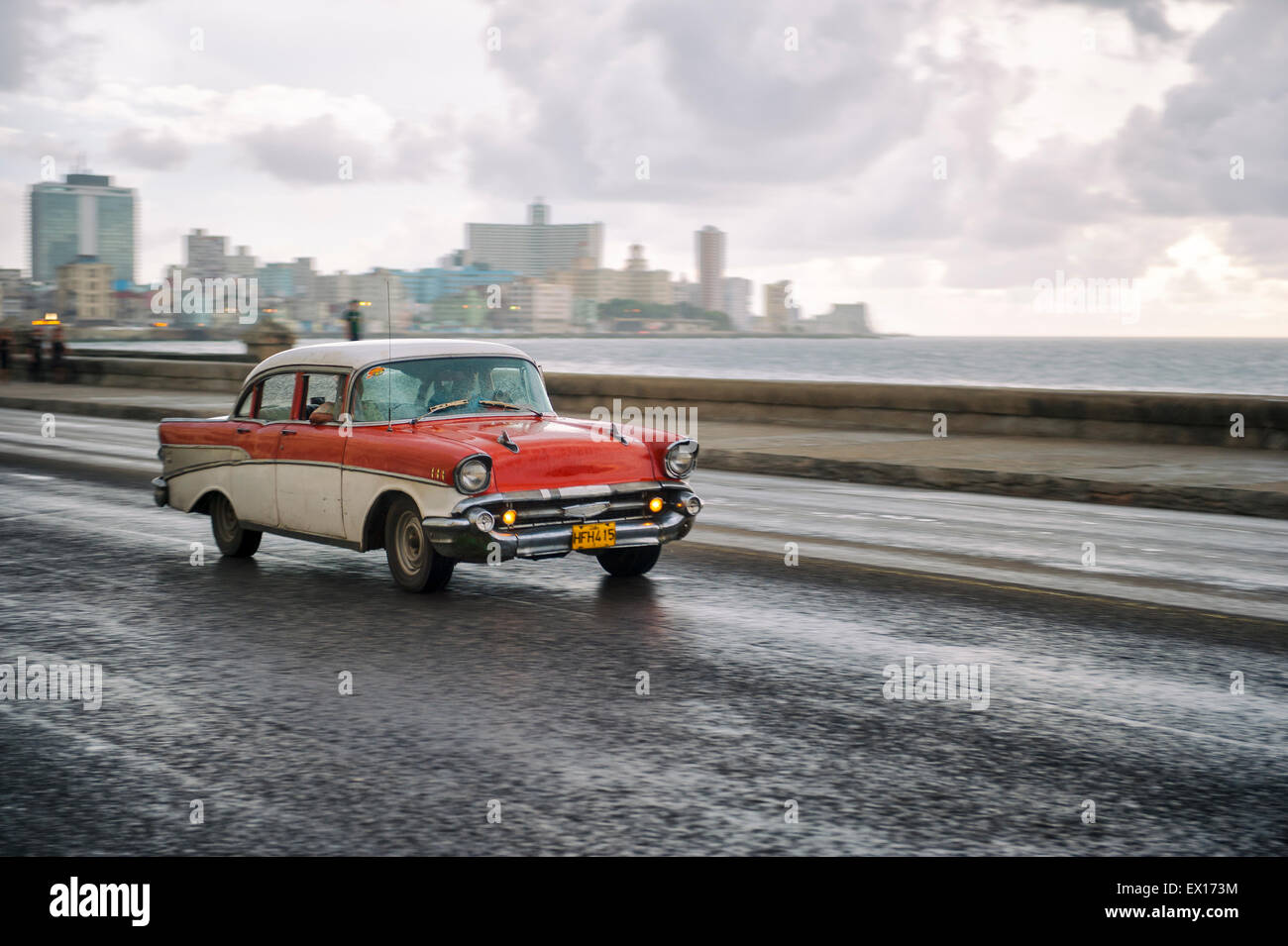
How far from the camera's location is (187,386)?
3622 centimetres

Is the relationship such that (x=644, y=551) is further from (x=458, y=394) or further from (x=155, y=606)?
(x=155, y=606)

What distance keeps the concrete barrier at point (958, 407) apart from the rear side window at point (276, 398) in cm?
1302

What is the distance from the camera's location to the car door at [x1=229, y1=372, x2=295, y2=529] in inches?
392

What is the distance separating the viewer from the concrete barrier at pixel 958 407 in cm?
1883

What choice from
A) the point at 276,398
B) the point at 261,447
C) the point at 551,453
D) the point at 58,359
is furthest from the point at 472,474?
the point at 58,359

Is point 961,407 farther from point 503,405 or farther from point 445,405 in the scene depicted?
point 445,405

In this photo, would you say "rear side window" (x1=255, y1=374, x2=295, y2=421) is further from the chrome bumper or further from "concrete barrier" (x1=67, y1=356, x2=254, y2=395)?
"concrete barrier" (x1=67, y1=356, x2=254, y2=395)

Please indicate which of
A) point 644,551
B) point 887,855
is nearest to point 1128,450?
point 644,551

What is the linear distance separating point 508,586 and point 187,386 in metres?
29.0

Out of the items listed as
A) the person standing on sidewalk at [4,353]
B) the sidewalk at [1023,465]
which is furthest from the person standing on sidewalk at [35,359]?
the sidewalk at [1023,465]

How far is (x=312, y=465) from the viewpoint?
9547mm

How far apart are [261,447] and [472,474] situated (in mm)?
2273

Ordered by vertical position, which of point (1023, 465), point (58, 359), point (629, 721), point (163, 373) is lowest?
point (629, 721)

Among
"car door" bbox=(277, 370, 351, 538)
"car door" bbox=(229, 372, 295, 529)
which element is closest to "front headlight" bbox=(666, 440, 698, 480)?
"car door" bbox=(277, 370, 351, 538)
